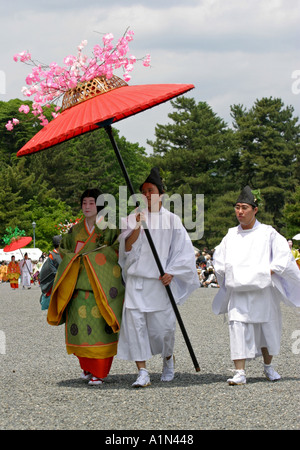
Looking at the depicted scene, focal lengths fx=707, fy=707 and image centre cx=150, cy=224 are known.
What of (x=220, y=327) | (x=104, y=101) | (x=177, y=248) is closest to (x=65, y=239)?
(x=177, y=248)

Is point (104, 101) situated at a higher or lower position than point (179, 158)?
lower

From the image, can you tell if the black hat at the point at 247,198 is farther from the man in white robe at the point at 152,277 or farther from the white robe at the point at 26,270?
the white robe at the point at 26,270

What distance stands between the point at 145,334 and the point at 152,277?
51 cm

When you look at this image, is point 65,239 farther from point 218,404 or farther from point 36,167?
point 36,167

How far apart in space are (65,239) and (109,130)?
130 cm

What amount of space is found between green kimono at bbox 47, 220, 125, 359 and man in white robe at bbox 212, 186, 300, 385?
1000 mm

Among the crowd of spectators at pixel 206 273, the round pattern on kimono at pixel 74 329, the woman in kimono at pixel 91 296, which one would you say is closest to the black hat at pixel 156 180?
the woman in kimono at pixel 91 296

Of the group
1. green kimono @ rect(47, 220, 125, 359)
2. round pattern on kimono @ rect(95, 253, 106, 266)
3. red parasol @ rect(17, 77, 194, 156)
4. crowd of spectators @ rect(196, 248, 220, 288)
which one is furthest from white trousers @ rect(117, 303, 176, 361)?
crowd of spectators @ rect(196, 248, 220, 288)

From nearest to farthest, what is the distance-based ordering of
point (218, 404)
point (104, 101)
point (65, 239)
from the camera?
1. point (218, 404)
2. point (104, 101)
3. point (65, 239)

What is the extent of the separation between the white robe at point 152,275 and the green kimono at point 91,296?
15 centimetres

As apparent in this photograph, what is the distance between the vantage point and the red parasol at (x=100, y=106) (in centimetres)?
547

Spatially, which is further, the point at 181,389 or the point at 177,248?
the point at 177,248

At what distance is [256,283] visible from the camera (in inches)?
246
